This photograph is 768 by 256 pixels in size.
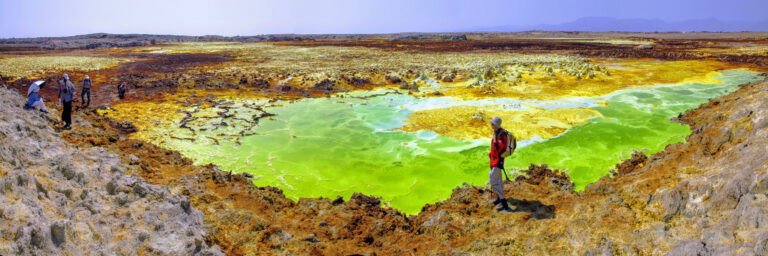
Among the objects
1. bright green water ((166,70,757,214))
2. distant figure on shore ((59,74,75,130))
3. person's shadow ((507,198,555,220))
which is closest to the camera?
person's shadow ((507,198,555,220))

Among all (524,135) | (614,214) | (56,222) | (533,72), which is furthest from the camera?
(533,72)

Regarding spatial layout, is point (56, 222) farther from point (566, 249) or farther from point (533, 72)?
point (533, 72)

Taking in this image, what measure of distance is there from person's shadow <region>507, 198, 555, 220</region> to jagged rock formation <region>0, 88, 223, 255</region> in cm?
458

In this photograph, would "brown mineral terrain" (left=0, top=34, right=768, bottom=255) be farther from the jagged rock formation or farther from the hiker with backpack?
the hiker with backpack

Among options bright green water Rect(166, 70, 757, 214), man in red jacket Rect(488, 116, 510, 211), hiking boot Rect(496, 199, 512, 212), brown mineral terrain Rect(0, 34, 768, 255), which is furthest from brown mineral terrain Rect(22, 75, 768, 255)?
bright green water Rect(166, 70, 757, 214)

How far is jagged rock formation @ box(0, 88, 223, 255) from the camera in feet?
11.5

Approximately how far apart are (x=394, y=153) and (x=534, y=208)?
520cm

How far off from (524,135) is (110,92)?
21.8 m

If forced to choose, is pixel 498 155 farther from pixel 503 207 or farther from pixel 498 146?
pixel 503 207

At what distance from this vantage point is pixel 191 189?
6.59 m

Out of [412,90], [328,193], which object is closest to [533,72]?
[412,90]

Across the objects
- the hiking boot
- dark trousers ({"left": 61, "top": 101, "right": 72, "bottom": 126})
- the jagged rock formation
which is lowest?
the hiking boot

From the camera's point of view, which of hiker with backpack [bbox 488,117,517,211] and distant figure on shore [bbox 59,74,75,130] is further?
distant figure on shore [bbox 59,74,75,130]

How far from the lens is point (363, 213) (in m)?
6.92
